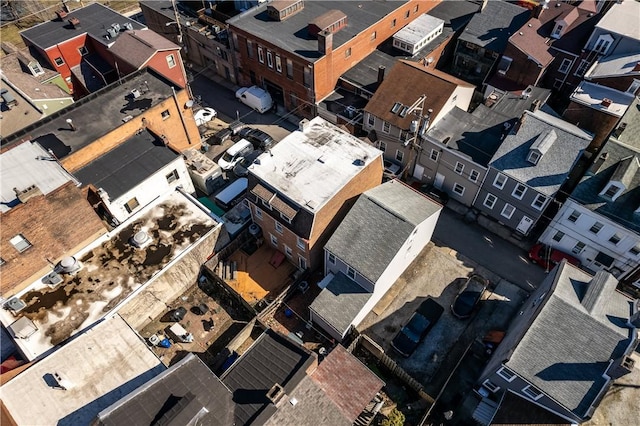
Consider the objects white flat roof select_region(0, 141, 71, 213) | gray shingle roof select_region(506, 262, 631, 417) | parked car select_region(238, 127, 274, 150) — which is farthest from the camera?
parked car select_region(238, 127, 274, 150)

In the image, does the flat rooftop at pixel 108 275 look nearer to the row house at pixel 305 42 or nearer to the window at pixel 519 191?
the row house at pixel 305 42

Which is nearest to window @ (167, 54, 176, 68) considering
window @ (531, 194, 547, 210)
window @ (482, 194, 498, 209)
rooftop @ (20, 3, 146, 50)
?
rooftop @ (20, 3, 146, 50)

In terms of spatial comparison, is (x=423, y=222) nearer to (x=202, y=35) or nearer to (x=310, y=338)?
(x=310, y=338)

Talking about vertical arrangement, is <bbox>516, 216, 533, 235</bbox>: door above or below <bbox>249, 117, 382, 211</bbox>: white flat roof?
below

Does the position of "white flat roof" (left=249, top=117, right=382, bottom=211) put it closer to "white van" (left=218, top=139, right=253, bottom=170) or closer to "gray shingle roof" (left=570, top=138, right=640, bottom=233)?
"white van" (left=218, top=139, right=253, bottom=170)

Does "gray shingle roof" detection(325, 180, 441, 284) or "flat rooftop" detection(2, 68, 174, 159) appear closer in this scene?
"gray shingle roof" detection(325, 180, 441, 284)

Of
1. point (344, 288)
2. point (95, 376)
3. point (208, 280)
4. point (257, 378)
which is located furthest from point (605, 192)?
point (95, 376)
